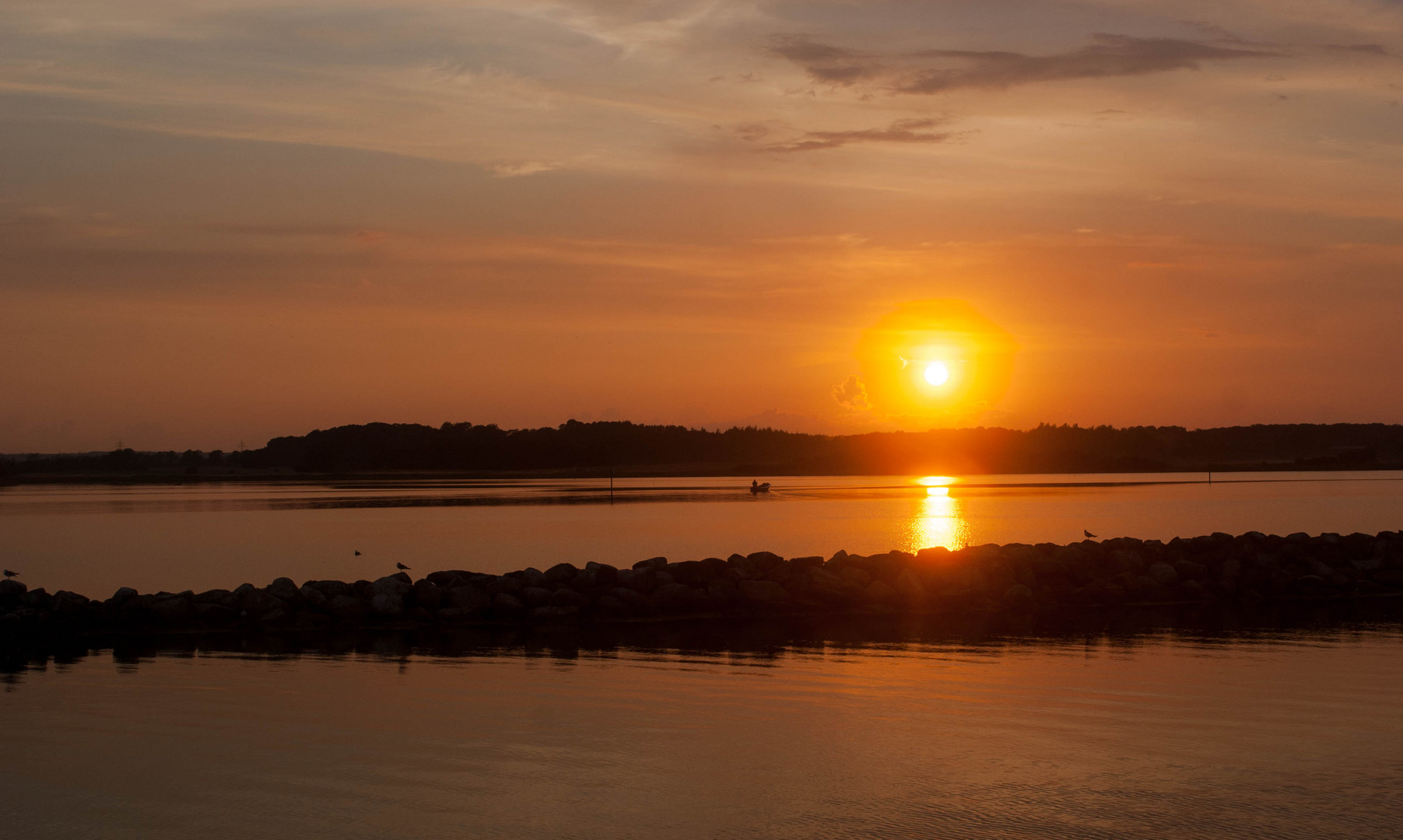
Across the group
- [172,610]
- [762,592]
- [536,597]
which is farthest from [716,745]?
[172,610]

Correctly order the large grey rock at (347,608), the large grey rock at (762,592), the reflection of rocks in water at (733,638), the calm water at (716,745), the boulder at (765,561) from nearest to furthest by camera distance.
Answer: the calm water at (716,745)
the reflection of rocks in water at (733,638)
the large grey rock at (347,608)
the large grey rock at (762,592)
the boulder at (765,561)

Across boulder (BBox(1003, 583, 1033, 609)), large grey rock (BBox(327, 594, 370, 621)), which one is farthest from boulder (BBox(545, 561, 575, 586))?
boulder (BBox(1003, 583, 1033, 609))

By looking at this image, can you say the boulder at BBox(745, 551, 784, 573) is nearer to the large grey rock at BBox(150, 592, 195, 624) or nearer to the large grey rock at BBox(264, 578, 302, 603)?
the large grey rock at BBox(264, 578, 302, 603)

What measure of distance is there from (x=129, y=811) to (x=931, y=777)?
4576 mm

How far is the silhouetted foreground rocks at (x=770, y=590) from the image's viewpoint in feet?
47.6

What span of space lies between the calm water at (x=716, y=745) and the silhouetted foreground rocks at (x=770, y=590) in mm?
2487

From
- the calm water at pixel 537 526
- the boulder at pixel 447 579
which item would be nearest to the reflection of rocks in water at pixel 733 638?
the boulder at pixel 447 579

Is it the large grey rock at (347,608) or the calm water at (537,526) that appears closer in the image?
the large grey rock at (347,608)

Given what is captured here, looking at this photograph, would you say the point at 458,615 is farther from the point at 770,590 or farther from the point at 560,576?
the point at 770,590

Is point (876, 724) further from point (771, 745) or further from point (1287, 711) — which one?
point (1287, 711)

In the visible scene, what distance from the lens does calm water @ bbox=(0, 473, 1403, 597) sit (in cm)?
2494

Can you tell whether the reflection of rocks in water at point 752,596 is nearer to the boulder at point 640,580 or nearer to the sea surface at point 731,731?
the boulder at point 640,580

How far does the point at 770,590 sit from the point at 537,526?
21.7 meters

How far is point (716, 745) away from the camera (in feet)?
26.5
